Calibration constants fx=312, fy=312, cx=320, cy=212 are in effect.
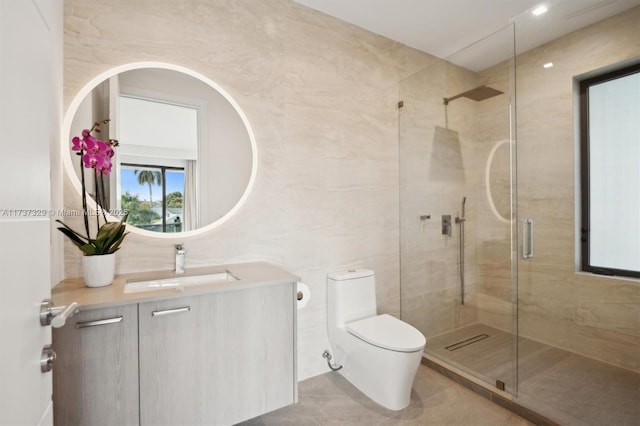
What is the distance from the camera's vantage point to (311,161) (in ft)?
7.18

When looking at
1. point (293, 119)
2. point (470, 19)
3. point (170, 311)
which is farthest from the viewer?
point (470, 19)

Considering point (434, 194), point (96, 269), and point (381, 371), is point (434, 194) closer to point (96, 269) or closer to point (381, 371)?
point (381, 371)

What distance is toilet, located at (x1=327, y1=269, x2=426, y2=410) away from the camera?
1768mm

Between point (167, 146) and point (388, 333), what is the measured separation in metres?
1.71

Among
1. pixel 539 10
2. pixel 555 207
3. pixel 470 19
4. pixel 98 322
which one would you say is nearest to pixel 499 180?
pixel 555 207

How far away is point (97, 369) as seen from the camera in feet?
3.77

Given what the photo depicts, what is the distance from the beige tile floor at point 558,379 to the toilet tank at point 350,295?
2.39ft

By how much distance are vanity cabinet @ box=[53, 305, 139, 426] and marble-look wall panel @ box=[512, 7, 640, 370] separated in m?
2.31

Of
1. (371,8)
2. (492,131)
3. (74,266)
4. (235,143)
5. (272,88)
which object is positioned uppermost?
(371,8)

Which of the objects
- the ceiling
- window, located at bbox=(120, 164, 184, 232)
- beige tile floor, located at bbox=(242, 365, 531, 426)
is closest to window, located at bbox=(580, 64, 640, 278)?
the ceiling

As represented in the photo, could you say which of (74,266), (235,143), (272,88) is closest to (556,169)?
(272,88)

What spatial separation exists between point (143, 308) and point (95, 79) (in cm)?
118

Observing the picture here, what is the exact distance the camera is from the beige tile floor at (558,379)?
5.64 feet

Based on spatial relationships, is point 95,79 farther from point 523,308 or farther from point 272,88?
point 523,308
